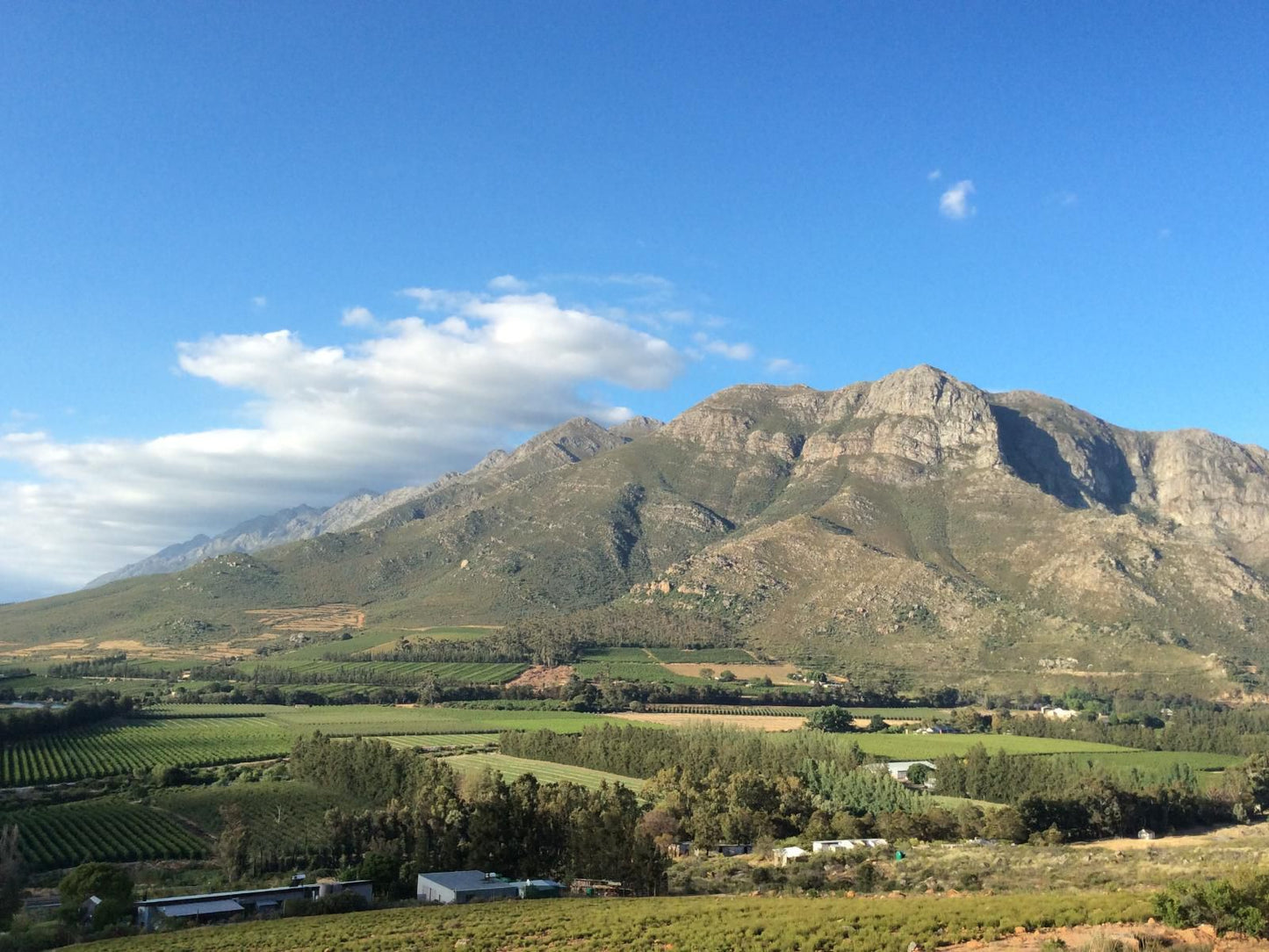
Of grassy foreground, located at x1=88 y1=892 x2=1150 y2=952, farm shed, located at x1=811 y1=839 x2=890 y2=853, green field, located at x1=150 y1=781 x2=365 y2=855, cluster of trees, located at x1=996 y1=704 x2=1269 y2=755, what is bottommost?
cluster of trees, located at x1=996 y1=704 x2=1269 y2=755

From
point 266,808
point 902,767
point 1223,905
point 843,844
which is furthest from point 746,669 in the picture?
point 1223,905

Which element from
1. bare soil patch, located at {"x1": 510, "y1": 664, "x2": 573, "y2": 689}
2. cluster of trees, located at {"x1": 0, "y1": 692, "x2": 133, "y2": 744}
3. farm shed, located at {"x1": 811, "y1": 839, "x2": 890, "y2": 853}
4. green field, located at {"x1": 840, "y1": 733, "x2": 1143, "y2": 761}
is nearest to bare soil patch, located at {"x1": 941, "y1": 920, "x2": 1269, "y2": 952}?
farm shed, located at {"x1": 811, "y1": 839, "x2": 890, "y2": 853}

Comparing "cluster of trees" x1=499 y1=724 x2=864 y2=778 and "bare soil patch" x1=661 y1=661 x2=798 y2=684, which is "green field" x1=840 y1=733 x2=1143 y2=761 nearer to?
"cluster of trees" x1=499 y1=724 x2=864 y2=778

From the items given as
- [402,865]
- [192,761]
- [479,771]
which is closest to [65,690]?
[192,761]

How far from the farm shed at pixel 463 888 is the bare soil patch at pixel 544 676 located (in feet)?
383

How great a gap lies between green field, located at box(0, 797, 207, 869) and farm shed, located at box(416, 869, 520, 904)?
27461 millimetres

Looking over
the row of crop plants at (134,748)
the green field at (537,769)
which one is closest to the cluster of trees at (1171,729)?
the green field at (537,769)

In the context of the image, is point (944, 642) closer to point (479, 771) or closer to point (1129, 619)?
point (1129, 619)

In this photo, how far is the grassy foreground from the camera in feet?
78.2

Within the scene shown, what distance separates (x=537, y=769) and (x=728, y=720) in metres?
40.1

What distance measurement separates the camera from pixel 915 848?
186 feet

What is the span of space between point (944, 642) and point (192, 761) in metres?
146

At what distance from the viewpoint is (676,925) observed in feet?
94.9

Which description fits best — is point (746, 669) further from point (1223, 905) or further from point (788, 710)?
point (1223, 905)
